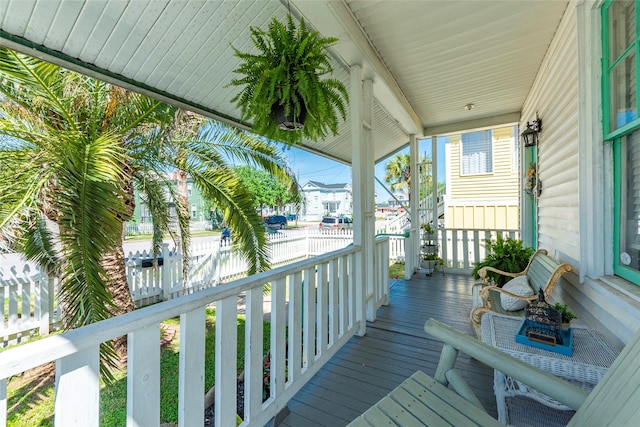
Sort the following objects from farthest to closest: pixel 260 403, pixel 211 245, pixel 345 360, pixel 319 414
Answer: pixel 211 245 < pixel 345 360 < pixel 319 414 < pixel 260 403

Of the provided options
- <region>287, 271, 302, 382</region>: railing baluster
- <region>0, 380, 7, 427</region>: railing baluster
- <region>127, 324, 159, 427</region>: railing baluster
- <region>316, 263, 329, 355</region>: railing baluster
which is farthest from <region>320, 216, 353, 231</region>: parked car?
<region>0, 380, 7, 427</region>: railing baluster

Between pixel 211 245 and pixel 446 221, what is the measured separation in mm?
6780

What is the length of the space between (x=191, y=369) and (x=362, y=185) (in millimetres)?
1965

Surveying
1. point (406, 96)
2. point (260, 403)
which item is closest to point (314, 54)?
point (260, 403)

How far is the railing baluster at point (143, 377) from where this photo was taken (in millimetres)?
924

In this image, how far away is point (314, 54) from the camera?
1.60 meters

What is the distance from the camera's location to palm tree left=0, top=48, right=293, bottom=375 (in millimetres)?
1818

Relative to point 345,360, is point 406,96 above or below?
above

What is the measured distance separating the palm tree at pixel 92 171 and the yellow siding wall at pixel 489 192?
6113mm

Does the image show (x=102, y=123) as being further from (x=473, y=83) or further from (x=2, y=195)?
(x=473, y=83)

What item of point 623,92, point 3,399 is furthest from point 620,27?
point 3,399

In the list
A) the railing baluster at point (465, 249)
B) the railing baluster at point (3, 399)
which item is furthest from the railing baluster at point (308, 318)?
the railing baluster at point (465, 249)

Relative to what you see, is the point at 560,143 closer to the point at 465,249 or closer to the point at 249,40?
the point at 249,40

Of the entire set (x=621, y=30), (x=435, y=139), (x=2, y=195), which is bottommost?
(x=2, y=195)
